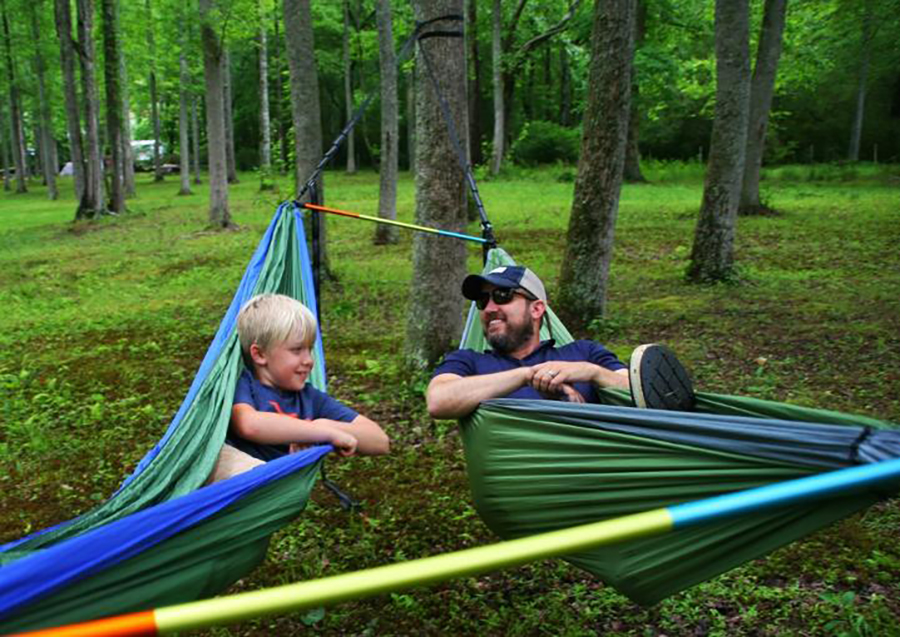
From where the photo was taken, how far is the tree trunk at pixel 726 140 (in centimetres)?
610

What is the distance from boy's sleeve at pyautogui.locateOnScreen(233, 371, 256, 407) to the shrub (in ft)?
61.7

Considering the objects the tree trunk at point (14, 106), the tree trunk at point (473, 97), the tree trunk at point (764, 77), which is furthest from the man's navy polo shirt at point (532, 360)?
the tree trunk at point (14, 106)

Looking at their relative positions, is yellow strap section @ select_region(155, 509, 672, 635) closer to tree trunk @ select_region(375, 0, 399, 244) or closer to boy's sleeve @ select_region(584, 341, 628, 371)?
boy's sleeve @ select_region(584, 341, 628, 371)

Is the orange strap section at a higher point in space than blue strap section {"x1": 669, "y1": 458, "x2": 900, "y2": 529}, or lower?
lower

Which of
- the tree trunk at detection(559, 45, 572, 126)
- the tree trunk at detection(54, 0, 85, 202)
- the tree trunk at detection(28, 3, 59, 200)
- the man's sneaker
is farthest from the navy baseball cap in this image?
the tree trunk at detection(559, 45, 572, 126)

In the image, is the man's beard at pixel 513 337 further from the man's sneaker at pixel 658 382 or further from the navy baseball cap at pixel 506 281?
the man's sneaker at pixel 658 382

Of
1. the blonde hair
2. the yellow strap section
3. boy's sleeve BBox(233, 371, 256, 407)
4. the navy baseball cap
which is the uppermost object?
the navy baseball cap

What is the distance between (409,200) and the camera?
45.5ft

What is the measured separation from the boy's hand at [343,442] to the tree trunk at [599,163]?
3.05 m

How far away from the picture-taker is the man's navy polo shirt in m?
2.29

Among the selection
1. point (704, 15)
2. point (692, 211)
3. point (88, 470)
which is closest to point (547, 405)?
point (88, 470)

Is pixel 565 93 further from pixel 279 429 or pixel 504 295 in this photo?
pixel 279 429

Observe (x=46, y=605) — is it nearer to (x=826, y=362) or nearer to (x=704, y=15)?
(x=826, y=362)

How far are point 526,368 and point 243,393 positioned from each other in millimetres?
815
